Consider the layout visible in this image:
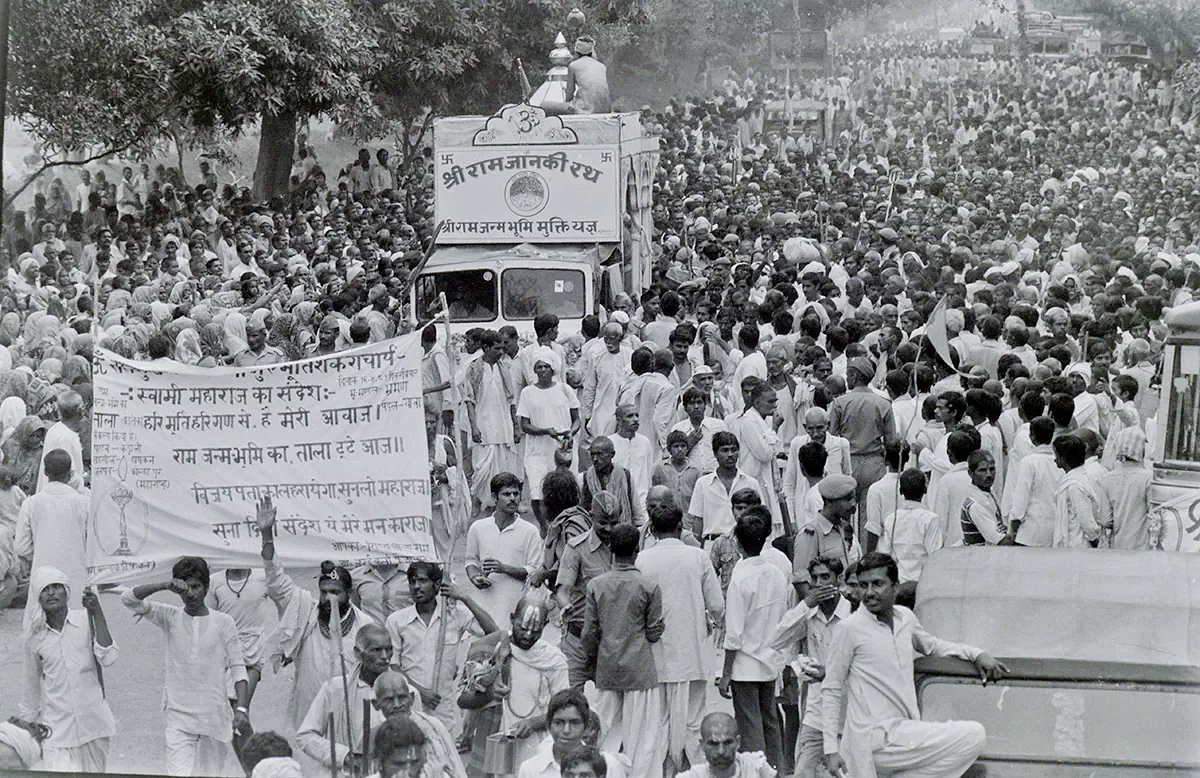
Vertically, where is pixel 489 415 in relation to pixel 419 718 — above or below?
above

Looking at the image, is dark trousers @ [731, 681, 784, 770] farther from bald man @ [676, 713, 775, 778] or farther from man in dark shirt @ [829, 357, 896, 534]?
man in dark shirt @ [829, 357, 896, 534]

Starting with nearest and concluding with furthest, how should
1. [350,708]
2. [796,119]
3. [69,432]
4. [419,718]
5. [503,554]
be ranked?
[419,718], [350,708], [503,554], [69,432], [796,119]

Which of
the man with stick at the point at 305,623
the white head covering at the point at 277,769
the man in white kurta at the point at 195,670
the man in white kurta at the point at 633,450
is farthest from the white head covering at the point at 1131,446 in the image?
the white head covering at the point at 277,769

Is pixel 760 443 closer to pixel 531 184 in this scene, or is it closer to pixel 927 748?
pixel 927 748

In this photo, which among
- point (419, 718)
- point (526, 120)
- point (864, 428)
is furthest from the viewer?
point (526, 120)

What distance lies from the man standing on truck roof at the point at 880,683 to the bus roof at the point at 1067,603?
0.11 m

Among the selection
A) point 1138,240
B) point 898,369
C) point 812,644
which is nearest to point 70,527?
point 812,644

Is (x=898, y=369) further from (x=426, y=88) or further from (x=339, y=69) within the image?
(x=426, y=88)

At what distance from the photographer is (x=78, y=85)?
67.1 feet

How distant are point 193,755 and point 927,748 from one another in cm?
344

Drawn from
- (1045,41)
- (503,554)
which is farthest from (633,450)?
(1045,41)

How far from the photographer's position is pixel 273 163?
28.2m

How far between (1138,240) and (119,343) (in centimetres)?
1198

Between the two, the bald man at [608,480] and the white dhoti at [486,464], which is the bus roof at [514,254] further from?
the bald man at [608,480]
